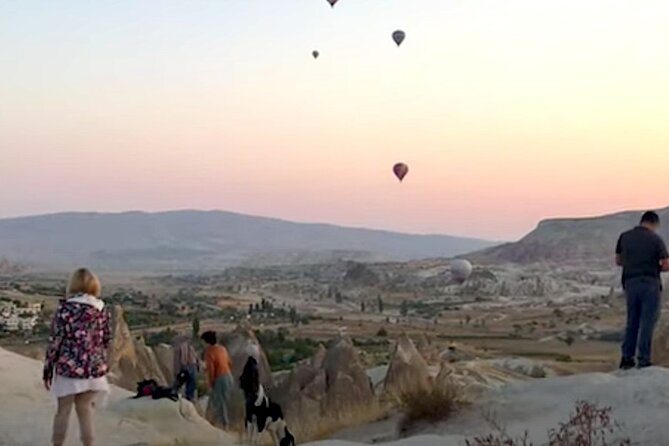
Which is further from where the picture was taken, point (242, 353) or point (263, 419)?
point (242, 353)

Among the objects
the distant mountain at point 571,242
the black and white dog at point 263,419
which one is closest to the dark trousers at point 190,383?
the black and white dog at point 263,419

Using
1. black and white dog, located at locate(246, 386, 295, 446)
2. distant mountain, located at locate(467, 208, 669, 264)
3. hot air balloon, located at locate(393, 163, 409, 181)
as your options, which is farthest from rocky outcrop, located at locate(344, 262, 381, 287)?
black and white dog, located at locate(246, 386, 295, 446)

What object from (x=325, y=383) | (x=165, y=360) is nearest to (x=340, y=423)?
(x=325, y=383)

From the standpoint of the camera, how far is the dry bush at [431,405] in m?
10.2

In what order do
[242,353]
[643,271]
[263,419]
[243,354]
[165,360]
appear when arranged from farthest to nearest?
[165,360]
[242,353]
[243,354]
[643,271]
[263,419]

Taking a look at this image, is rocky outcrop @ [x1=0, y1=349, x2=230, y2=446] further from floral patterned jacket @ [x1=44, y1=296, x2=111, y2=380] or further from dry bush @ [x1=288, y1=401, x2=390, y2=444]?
floral patterned jacket @ [x1=44, y1=296, x2=111, y2=380]

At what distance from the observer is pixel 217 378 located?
1198cm

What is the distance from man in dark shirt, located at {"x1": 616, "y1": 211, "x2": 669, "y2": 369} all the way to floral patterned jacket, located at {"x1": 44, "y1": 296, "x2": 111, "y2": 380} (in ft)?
16.8

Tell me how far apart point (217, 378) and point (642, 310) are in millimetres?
4466

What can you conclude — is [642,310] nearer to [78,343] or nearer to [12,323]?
[78,343]

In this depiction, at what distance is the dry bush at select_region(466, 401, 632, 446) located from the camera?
19.8 ft

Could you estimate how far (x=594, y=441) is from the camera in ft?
22.4

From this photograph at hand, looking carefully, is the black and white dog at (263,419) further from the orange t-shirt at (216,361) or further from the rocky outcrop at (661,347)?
the rocky outcrop at (661,347)

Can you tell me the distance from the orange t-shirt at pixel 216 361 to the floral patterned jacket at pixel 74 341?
432 cm
